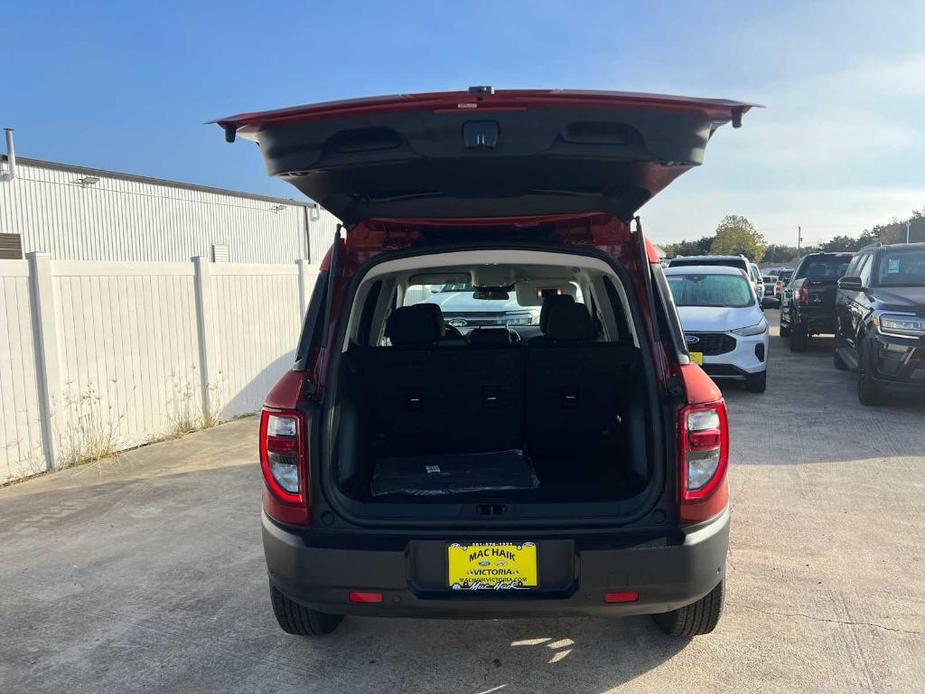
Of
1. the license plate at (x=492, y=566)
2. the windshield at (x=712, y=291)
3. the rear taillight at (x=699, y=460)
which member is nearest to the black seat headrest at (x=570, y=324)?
the rear taillight at (x=699, y=460)

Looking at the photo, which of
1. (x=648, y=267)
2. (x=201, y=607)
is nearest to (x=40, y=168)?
(x=201, y=607)

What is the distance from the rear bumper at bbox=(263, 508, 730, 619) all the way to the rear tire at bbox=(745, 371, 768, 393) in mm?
6563

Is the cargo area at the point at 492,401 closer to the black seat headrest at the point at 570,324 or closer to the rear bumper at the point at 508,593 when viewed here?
the black seat headrest at the point at 570,324

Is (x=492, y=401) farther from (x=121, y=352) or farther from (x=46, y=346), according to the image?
(x=121, y=352)

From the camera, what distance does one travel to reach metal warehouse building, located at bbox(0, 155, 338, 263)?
17062 millimetres

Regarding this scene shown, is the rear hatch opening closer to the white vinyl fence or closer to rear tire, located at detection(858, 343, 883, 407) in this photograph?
the white vinyl fence

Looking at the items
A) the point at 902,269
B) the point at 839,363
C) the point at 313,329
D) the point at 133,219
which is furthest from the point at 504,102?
the point at 133,219

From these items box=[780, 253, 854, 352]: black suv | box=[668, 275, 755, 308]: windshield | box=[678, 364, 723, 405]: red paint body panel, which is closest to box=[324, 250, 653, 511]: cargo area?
box=[678, 364, 723, 405]: red paint body panel

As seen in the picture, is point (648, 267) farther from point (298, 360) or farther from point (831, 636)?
point (831, 636)

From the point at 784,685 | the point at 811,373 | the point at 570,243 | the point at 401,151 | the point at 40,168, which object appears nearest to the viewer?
the point at 401,151

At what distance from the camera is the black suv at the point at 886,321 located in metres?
7.03

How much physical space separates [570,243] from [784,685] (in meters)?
1.93

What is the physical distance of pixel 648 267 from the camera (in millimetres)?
2834

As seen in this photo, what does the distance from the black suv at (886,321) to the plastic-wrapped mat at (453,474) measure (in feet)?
17.8
